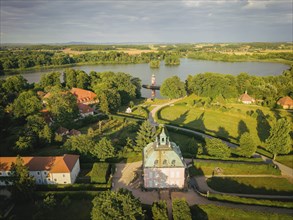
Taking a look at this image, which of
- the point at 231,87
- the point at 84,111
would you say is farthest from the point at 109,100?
the point at 231,87

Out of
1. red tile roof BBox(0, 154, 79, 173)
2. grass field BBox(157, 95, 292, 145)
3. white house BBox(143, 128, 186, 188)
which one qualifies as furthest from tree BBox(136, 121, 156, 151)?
grass field BBox(157, 95, 292, 145)

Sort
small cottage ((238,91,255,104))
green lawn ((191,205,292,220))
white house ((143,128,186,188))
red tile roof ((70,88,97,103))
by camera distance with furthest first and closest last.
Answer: small cottage ((238,91,255,104)), red tile roof ((70,88,97,103)), white house ((143,128,186,188)), green lawn ((191,205,292,220))

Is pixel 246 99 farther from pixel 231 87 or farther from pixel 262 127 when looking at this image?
pixel 262 127

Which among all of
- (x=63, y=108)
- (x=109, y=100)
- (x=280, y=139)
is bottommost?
(x=280, y=139)

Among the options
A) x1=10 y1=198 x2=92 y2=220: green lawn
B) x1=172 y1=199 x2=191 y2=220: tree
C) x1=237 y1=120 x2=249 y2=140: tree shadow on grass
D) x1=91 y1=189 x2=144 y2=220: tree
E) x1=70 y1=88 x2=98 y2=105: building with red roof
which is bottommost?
x1=10 y1=198 x2=92 y2=220: green lawn

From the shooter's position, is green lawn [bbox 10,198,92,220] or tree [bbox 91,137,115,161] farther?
tree [bbox 91,137,115,161]

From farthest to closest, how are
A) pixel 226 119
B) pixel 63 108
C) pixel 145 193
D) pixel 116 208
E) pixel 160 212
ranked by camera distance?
pixel 226 119, pixel 63 108, pixel 145 193, pixel 160 212, pixel 116 208

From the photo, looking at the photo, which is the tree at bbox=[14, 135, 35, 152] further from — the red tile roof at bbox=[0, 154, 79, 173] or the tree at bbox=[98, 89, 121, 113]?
the tree at bbox=[98, 89, 121, 113]

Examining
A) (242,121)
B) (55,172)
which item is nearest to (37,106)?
(55,172)
